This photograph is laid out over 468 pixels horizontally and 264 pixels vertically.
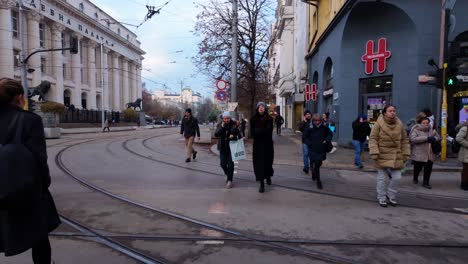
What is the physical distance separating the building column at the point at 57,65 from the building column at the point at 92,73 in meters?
9.38

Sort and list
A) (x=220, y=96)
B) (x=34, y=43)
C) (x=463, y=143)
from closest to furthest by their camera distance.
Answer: (x=463, y=143)
(x=220, y=96)
(x=34, y=43)

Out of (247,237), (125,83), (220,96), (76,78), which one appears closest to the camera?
(247,237)

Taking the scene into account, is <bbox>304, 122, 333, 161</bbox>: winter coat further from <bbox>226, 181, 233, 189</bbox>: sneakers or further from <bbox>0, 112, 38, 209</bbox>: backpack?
<bbox>0, 112, 38, 209</bbox>: backpack

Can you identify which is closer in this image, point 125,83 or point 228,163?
Answer: point 228,163

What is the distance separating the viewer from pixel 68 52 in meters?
56.7

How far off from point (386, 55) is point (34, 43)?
45.9 meters

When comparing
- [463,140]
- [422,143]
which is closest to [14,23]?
[422,143]

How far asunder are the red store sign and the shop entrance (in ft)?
1.57

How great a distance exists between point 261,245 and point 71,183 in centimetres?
548

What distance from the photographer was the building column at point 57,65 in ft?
168

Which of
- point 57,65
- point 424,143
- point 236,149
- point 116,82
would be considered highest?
point 57,65

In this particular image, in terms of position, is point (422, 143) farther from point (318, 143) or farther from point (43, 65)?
point (43, 65)

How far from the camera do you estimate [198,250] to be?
4066 millimetres

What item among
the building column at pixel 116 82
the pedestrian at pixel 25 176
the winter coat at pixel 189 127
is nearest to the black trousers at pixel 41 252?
the pedestrian at pixel 25 176
